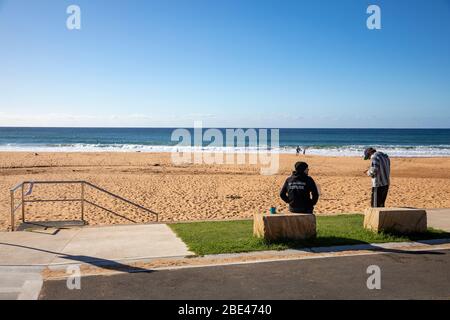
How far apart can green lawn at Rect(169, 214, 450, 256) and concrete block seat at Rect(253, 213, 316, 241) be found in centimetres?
12

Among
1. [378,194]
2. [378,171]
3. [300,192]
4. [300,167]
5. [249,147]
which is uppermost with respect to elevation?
[300,167]

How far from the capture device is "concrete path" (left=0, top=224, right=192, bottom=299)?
5641 millimetres

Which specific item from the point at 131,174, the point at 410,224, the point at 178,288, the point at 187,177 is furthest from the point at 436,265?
the point at 131,174

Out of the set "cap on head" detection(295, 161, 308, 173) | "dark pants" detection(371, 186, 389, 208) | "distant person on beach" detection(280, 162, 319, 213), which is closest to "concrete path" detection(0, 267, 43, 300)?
"distant person on beach" detection(280, 162, 319, 213)

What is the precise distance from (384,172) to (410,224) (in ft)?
4.71

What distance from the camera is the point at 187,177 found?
78.9 ft

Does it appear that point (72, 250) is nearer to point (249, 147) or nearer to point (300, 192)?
point (300, 192)

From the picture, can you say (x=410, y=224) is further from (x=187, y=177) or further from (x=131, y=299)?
(x=187, y=177)

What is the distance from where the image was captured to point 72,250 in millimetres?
7012

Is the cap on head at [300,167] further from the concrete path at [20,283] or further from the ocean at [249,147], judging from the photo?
the ocean at [249,147]

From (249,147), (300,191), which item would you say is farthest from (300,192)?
(249,147)

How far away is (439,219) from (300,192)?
3946 mm

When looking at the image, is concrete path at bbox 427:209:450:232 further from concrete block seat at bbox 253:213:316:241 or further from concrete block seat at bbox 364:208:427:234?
concrete block seat at bbox 253:213:316:241
